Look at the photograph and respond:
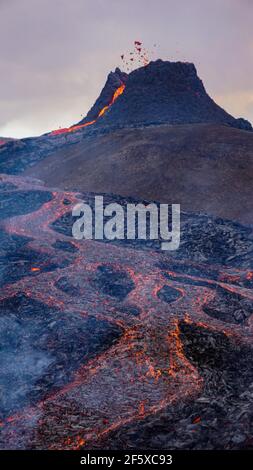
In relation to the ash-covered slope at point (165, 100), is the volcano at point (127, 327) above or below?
below

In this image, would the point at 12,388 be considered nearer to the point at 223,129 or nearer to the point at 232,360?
the point at 232,360

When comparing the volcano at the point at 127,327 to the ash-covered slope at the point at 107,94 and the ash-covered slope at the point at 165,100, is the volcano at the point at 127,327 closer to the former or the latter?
the ash-covered slope at the point at 165,100

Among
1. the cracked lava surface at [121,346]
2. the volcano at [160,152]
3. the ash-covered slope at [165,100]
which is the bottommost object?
the cracked lava surface at [121,346]

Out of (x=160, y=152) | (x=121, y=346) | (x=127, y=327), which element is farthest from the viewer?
(x=160, y=152)

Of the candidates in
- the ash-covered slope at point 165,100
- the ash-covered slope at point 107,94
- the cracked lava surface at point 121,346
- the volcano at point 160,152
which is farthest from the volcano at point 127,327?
the ash-covered slope at point 107,94

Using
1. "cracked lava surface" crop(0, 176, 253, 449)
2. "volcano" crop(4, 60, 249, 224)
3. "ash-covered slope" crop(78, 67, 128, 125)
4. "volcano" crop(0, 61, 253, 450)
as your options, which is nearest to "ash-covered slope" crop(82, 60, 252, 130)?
"volcano" crop(4, 60, 249, 224)

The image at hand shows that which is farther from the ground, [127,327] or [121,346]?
[127,327]

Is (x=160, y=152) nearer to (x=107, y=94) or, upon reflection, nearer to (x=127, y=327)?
(x=127, y=327)

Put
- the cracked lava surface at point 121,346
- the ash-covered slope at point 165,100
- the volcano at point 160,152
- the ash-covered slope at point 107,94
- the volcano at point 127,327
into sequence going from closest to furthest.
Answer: the cracked lava surface at point 121,346, the volcano at point 127,327, the volcano at point 160,152, the ash-covered slope at point 165,100, the ash-covered slope at point 107,94

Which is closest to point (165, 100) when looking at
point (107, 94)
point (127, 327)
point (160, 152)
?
point (107, 94)
